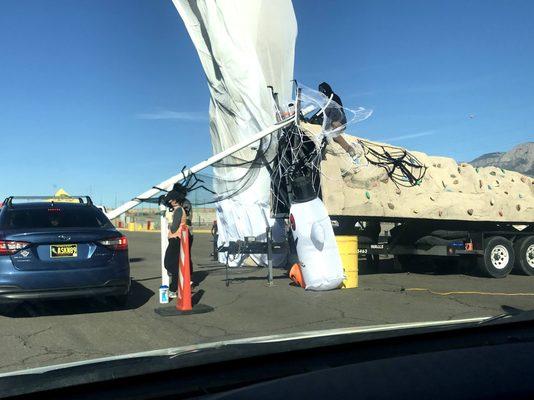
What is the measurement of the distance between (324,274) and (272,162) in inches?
151

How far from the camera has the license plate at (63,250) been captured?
748 cm

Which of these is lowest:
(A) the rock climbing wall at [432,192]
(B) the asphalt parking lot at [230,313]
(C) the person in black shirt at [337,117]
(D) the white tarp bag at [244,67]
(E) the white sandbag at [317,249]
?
(B) the asphalt parking lot at [230,313]

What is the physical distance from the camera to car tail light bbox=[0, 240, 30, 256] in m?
7.30

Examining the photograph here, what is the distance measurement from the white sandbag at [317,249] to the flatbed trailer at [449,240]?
2.08 meters

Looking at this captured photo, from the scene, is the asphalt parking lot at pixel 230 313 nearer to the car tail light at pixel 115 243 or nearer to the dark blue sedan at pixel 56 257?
the dark blue sedan at pixel 56 257

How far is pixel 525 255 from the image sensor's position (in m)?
13.4

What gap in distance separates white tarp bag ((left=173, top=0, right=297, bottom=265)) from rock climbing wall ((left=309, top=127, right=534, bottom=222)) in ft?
10.4

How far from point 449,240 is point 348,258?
11.2 ft

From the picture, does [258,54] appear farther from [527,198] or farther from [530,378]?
[530,378]

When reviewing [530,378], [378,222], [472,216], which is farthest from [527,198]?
[530,378]

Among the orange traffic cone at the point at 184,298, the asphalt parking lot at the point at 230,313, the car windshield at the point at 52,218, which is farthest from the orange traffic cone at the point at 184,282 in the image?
the car windshield at the point at 52,218

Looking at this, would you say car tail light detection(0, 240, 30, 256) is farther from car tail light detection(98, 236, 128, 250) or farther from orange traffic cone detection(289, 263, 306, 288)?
orange traffic cone detection(289, 263, 306, 288)

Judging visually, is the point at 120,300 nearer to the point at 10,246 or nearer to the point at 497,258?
the point at 10,246

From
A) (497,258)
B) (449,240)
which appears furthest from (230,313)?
(497,258)
